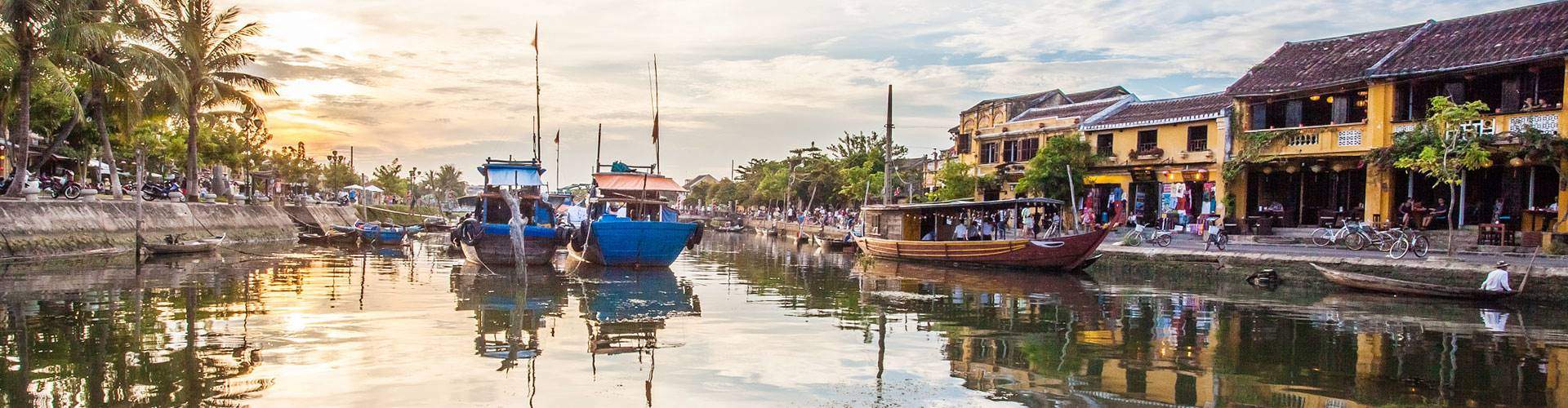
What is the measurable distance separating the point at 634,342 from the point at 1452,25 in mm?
22284

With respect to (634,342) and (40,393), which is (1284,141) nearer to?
(634,342)

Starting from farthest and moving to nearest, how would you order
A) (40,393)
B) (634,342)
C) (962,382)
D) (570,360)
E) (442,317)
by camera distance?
(442,317)
(634,342)
(570,360)
(962,382)
(40,393)

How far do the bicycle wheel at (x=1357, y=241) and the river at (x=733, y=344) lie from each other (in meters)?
2.78

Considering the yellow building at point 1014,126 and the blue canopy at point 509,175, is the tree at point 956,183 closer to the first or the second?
the yellow building at point 1014,126

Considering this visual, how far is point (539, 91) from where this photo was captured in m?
24.0

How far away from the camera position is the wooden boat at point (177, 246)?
21.3 meters

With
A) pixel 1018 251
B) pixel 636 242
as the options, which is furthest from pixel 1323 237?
pixel 636 242

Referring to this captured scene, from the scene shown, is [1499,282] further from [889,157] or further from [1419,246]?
[889,157]

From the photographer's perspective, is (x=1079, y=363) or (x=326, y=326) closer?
(x=1079, y=363)

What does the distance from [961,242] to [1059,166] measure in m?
7.96

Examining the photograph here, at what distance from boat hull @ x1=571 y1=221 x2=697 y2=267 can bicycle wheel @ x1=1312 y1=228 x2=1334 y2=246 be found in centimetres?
1316

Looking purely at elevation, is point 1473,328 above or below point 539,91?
below

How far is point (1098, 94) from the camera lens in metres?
36.1

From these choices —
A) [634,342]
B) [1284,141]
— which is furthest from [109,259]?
[1284,141]
